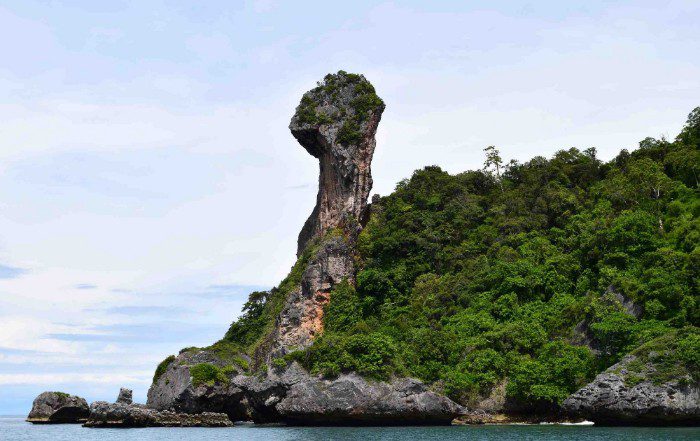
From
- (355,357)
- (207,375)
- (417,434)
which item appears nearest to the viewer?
(417,434)

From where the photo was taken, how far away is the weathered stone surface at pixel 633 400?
111 feet

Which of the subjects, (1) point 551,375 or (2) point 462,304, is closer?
(1) point 551,375

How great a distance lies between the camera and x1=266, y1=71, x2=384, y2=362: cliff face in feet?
196

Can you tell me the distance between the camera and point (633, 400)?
34469 millimetres

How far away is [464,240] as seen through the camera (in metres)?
60.5

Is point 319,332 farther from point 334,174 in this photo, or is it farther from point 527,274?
point 527,274

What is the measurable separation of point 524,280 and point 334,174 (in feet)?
75.2

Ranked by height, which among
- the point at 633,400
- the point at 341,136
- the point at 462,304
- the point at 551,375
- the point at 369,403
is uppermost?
the point at 341,136

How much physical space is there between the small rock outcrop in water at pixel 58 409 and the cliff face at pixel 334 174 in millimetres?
17760

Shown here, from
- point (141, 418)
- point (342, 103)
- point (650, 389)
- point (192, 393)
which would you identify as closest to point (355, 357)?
point (192, 393)

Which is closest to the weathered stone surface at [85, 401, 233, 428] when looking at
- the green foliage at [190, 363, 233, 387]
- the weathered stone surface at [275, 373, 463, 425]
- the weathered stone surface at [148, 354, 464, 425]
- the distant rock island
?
the distant rock island

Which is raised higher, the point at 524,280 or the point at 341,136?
the point at 341,136

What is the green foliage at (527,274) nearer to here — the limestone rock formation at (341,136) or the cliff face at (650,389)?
the cliff face at (650,389)

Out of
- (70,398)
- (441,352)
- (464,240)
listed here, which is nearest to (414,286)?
(464,240)
